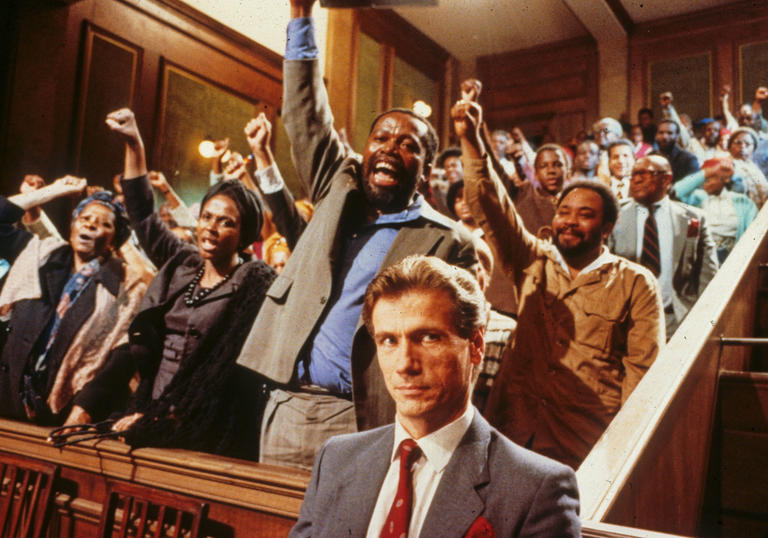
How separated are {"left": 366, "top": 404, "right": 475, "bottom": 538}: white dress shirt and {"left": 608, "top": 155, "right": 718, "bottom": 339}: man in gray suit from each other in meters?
2.16

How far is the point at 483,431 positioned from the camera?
95cm

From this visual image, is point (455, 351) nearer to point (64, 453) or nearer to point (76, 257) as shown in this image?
point (64, 453)

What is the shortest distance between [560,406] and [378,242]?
79 centimetres

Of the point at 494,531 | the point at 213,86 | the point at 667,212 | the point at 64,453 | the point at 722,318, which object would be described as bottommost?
the point at 64,453

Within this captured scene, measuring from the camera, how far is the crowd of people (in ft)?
3.23

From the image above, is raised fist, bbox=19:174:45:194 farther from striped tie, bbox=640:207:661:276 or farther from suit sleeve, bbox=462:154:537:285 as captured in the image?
striped tie, bbox=640:207:661:276

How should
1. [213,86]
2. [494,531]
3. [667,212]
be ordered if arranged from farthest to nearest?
[213,86]
[667,212]
[494,531]

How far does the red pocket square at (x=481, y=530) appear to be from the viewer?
85cm

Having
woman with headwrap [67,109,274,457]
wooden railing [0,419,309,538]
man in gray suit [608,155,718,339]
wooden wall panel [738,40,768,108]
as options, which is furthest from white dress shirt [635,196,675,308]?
wooden wall panel [738,40,768,108]

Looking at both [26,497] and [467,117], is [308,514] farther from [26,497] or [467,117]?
[26,497]

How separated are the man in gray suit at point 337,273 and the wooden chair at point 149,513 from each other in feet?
0.84

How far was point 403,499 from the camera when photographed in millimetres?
916

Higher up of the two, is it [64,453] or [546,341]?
[546,341]

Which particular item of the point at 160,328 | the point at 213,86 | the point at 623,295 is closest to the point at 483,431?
the point at 623,295
